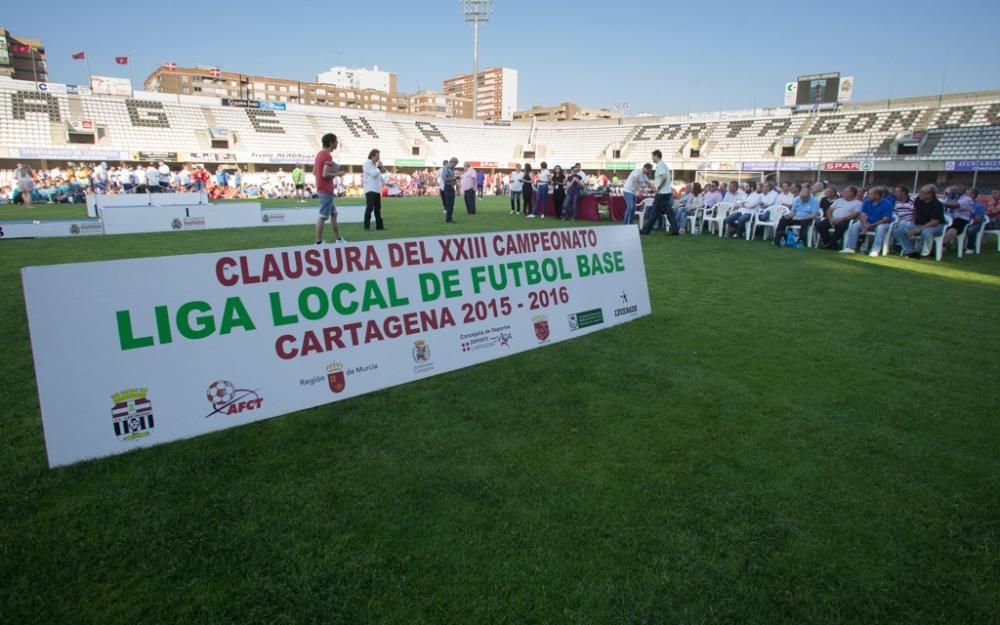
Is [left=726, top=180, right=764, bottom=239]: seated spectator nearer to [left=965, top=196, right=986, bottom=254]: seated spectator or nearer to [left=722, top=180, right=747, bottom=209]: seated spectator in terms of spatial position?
[left=722, top=180, right=747, bottom=209]: seated spectator

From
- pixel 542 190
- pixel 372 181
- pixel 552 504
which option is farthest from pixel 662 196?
pixel 552 504

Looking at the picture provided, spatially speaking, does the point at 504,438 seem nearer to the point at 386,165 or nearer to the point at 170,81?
the point at 386,165

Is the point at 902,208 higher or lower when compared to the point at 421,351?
higher

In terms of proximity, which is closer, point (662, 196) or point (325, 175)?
point (325, 175)

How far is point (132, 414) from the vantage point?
2.96 m

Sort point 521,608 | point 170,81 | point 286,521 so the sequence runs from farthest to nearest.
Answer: point 170,81, point 286,521, point 521,608

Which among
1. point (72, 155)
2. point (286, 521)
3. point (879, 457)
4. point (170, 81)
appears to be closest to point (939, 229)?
point (879, 457)

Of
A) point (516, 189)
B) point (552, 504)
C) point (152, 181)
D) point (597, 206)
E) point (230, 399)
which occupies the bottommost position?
point (552, 504)

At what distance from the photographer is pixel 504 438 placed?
3.22m

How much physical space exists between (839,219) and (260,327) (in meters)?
12.2

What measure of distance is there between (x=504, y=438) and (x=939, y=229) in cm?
1152

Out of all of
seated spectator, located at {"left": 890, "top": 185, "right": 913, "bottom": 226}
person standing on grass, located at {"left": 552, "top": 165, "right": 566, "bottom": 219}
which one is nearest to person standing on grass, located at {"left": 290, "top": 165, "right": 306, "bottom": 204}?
person standing on grass, located at {"left": 552, "top": 165, "right": 566, "bottom": 219}

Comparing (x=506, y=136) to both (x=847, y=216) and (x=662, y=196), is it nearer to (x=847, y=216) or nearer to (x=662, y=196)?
(x=662, y=196)

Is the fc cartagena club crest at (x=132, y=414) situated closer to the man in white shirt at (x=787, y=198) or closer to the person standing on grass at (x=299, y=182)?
the man in white shirt at (x=787, y=198)
